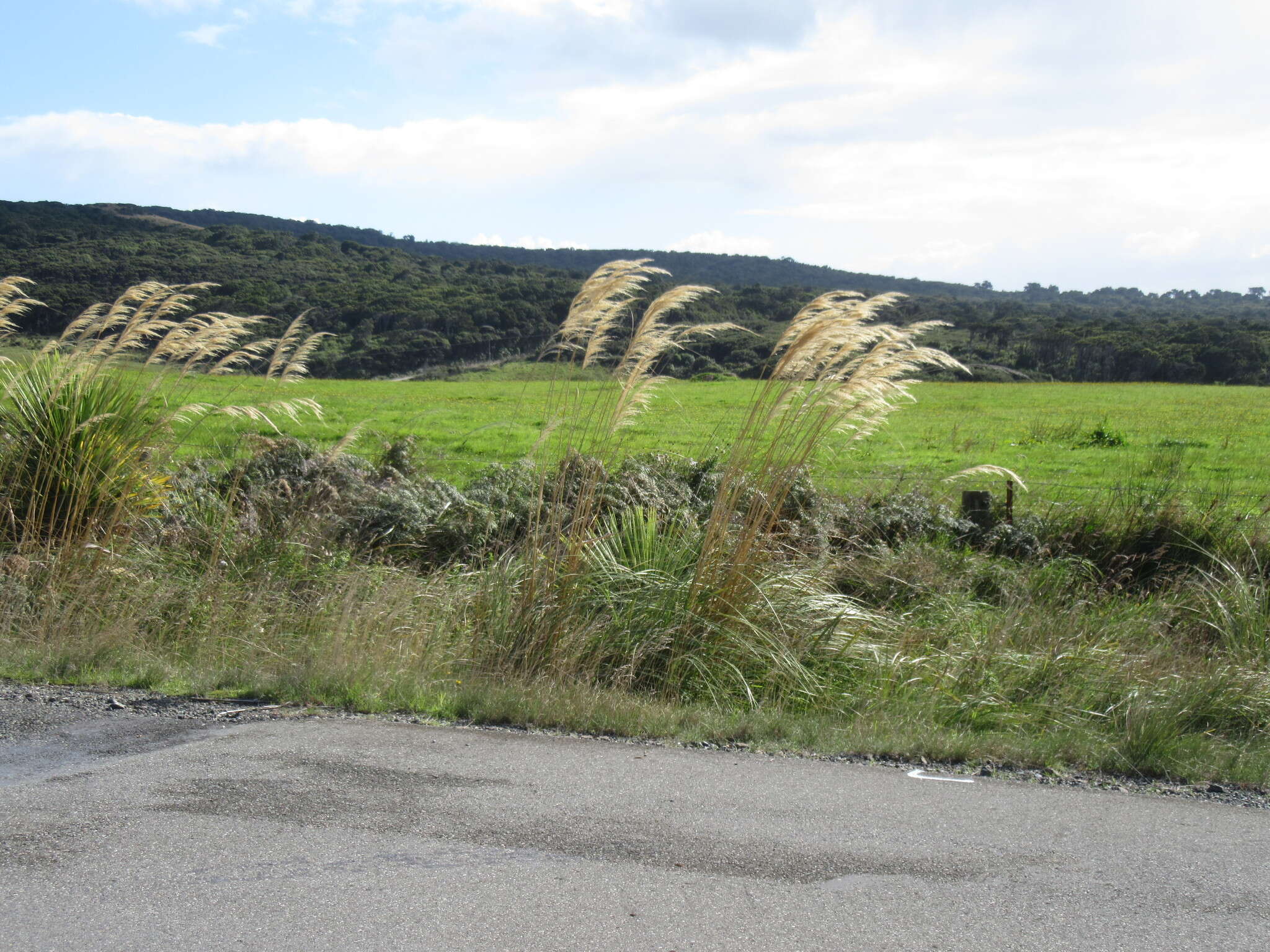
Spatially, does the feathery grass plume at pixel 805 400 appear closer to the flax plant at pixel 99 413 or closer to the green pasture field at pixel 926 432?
the green pasture field at pixel 926 432

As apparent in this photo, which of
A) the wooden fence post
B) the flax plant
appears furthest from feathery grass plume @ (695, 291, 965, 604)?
the wooden fence post

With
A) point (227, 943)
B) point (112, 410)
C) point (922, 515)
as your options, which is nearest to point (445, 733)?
point (227, 943)

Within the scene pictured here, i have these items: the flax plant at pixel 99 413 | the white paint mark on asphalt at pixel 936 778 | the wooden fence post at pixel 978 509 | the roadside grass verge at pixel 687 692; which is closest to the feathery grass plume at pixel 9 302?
the flax plant at pixel 99 413

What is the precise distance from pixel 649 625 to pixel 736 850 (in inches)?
102

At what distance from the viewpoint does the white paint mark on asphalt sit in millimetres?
4473

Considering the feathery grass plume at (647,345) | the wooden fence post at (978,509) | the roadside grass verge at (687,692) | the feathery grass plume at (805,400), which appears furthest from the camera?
the wooden fence post at (978,509)

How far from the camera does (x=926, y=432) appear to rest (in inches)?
947

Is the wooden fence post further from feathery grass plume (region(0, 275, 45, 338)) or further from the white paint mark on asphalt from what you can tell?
feathery grass plume (region(0, 275, 45, 338))

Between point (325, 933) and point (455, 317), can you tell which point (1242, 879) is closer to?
point (325, 933)

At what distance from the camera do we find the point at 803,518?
9.41 metres

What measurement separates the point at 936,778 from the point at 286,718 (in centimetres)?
323

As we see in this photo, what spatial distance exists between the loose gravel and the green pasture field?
2.67 metres

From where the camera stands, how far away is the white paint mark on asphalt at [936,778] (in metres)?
4.47

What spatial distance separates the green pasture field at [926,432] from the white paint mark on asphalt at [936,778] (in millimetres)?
3206
